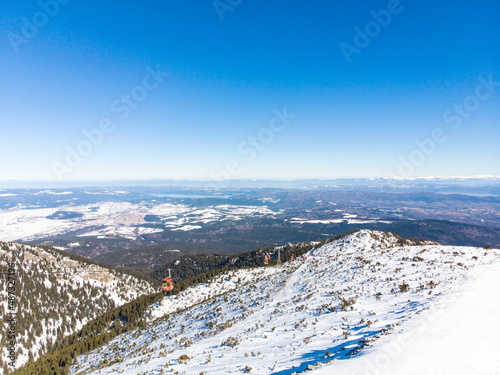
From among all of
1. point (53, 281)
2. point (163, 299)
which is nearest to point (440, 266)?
point (163, 299)

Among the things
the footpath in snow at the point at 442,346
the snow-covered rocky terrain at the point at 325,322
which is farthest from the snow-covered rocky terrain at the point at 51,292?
the footpath in snow at the point at 442,346

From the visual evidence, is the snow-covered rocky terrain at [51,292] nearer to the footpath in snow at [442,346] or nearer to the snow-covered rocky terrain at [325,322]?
the snow-covered rocky terrain at [325,322]

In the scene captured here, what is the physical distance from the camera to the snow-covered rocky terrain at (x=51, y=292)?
186ft

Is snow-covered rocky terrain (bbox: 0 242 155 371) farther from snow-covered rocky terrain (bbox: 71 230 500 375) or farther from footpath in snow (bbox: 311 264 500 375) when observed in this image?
footpath in snow (bbox: 311 264 500 375)

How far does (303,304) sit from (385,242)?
1655 inches

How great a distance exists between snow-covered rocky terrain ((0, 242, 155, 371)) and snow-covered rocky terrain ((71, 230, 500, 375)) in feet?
168

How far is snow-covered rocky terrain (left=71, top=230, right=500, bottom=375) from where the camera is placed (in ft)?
34.3

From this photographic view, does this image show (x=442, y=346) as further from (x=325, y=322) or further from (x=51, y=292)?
(x=51, y=292)

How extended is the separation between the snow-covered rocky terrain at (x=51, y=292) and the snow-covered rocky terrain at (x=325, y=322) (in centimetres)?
5130

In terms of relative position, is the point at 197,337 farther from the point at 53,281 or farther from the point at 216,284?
the point at 53,281

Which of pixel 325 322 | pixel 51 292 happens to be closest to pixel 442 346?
pixel 325 322

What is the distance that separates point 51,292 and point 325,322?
301 feet

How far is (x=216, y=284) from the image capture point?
4981cm

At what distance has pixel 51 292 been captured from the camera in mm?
69750
